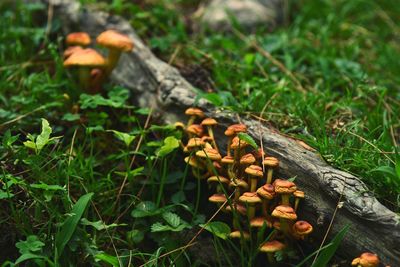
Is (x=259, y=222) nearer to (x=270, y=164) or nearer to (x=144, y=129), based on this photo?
(x=270, y=164)

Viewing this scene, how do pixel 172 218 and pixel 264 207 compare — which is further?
pixel 172 218

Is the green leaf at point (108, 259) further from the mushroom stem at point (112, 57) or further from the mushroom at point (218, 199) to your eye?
the mushroom stem at point (112, 57)

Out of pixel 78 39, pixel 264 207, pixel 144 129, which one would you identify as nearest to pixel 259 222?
pixel 264 207

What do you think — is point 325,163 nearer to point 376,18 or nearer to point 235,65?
point 235,65

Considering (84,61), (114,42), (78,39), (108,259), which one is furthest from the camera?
(78,39)

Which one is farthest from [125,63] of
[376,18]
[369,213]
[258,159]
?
[376,18]

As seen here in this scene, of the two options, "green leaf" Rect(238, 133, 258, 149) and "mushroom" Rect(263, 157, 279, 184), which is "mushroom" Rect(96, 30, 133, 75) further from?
"mushroom" Rect(263, 157, 279, 184)

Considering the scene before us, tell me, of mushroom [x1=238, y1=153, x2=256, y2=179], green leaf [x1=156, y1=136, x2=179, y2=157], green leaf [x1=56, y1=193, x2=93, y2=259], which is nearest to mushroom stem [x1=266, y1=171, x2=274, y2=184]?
mushroom [x1=238, y1=153, x2=256, y2=179]

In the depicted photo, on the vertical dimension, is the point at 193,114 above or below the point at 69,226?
above
